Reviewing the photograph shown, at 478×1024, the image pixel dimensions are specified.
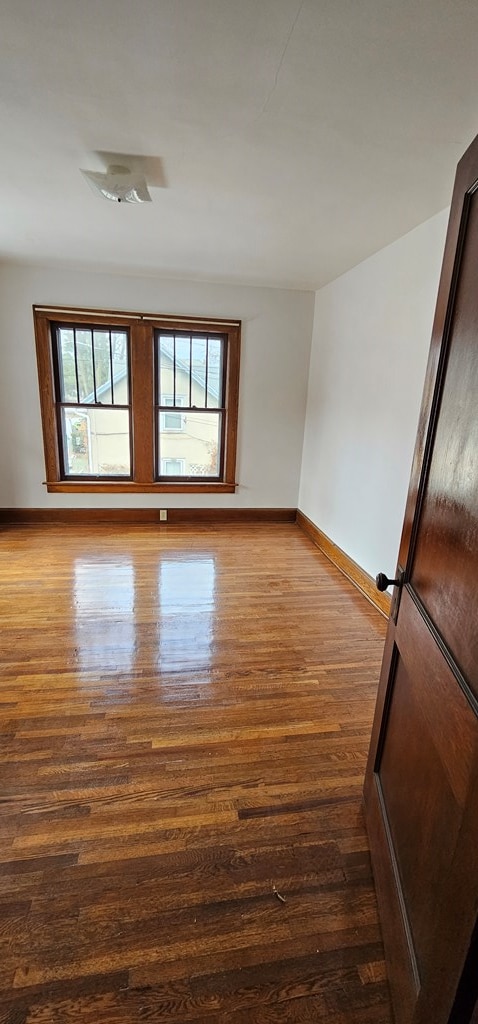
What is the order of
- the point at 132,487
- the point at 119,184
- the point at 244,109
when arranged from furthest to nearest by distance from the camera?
the point at 132,487 → the point at 119,184 → the point at 244,109

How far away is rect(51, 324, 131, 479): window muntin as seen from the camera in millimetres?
4289

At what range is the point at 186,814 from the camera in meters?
1.50

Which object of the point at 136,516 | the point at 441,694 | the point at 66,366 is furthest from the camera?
the point at 136,516

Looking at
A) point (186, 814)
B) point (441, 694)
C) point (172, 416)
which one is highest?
point (172, 416)

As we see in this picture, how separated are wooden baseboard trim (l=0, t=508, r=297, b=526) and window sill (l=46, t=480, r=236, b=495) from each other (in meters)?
0.20

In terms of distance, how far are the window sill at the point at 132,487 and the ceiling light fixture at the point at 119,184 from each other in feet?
9.00

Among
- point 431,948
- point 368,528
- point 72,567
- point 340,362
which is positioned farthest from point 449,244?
point 72,567

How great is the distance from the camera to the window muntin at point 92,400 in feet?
14.1

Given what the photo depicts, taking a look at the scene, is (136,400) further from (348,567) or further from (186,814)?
(186,814)

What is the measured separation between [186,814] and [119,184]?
2.79 metres

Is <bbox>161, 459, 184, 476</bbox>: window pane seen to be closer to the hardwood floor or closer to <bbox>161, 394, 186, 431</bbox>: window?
<bbox>161, 394, 186, 431</bbox>: window

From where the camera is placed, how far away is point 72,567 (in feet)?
11.6

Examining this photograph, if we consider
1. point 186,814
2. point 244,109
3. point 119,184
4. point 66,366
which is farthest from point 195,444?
point 186,814

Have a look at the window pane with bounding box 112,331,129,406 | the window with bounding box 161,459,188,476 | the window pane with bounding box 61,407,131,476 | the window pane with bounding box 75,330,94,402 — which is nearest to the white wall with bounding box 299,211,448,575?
the window with bounding box 161,459,188,476
